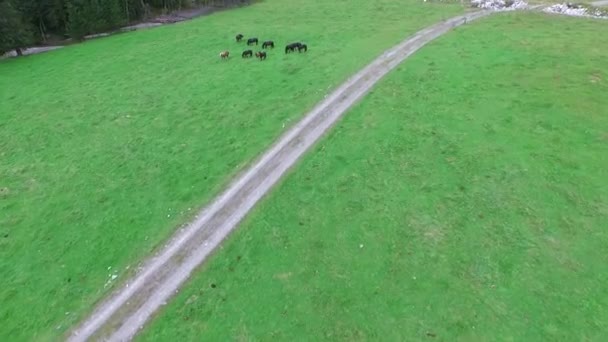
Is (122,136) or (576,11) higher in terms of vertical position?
(576,11)

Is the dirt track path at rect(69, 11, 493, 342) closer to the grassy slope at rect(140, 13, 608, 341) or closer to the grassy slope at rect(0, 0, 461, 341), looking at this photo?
the grassy slope at rect(140, 13, 608, 341)

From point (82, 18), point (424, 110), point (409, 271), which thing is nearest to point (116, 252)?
point (409, 271)

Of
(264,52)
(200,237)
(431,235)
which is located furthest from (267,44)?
(431,235)

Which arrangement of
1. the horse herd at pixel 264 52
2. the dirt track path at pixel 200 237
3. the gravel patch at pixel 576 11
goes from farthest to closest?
the gravel patch at pixel 576 11 → the horse herd at pixel 264 52 → the dirt track path at pixel 200 237

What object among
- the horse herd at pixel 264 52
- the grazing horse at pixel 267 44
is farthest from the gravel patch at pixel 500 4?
the grazing horse at pixel 267 44

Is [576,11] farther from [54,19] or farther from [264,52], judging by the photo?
[54,19]

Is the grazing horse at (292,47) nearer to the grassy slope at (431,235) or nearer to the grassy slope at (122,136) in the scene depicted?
the grassy slope at (122,136)

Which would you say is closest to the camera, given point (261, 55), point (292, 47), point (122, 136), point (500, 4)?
point (122, 136)
